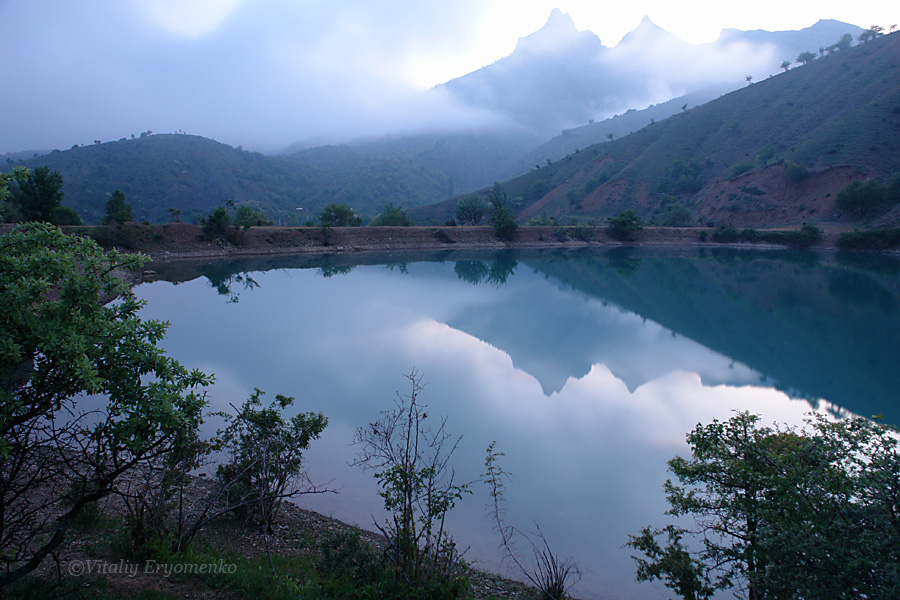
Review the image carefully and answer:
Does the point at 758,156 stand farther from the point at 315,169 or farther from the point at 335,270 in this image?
the point at 315,169

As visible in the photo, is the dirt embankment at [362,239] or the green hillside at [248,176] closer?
the dirt embankment at [362,239]

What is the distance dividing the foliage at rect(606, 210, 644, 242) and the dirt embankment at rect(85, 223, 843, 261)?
0.52 m

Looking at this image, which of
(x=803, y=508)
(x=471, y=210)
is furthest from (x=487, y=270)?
(x=803, y=508)

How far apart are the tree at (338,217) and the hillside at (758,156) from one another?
2684 centimetres

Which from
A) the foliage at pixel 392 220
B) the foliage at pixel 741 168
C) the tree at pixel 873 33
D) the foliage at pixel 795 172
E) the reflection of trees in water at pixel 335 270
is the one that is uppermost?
the tree at pixel 873 33

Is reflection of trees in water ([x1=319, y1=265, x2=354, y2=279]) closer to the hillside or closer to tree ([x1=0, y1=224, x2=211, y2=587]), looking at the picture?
tree ([x1=0, y1=224, x2=211, y2=587])

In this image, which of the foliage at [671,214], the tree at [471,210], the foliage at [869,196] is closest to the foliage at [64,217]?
the tree at [471,210]

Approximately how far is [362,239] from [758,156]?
4835 cm

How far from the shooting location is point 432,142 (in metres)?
168

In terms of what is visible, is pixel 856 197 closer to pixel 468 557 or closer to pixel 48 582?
pixel 468 557

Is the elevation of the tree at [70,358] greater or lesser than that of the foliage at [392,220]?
lesser

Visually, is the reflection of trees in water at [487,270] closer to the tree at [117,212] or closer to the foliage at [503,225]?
the foliage at [503,225]

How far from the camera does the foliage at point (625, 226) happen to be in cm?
4897

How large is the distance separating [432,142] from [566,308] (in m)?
157
